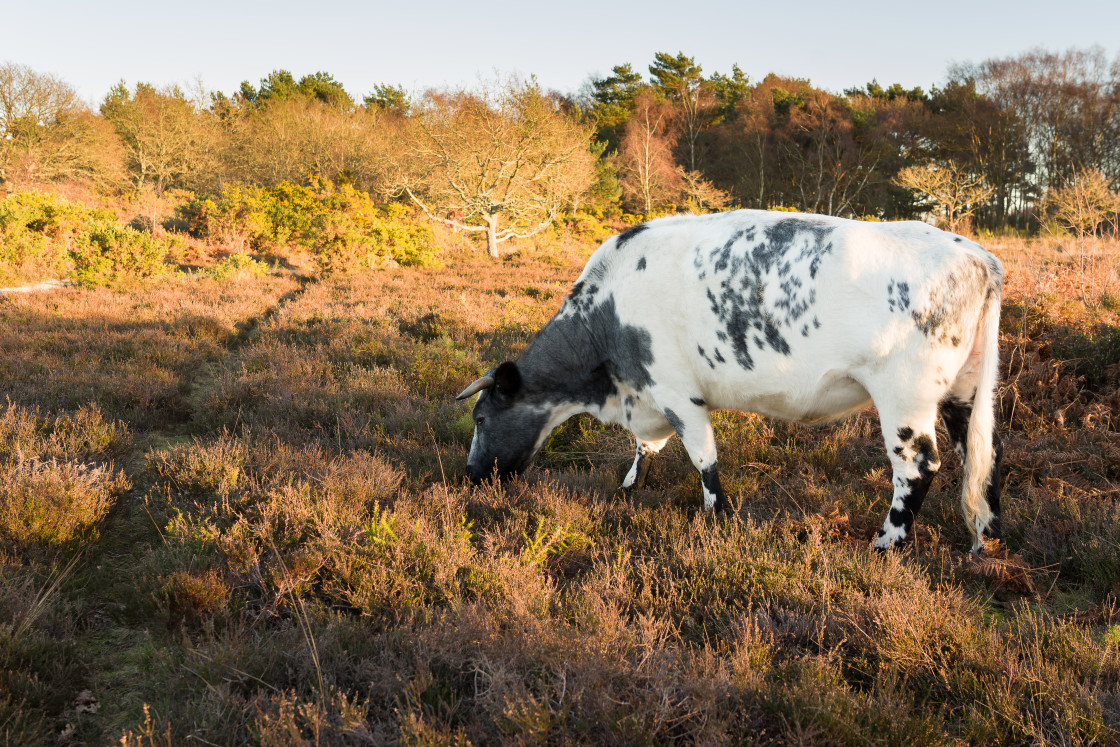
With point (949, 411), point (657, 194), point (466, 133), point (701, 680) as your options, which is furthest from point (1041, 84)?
point (701, 680)

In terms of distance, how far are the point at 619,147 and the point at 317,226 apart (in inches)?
1272

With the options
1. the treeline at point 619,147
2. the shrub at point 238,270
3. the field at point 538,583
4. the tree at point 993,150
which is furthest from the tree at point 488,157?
the tree at point 993,150

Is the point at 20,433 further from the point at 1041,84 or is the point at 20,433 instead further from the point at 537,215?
the point at 1041,84

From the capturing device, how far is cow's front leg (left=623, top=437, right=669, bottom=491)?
4746mm

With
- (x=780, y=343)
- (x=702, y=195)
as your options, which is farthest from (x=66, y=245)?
(x=702, y=195)

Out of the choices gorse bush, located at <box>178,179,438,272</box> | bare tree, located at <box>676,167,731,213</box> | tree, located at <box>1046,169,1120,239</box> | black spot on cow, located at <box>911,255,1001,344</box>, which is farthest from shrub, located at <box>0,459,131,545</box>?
bare tree, located at <box>676,167,731,213</box>

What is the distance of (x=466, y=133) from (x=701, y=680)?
81.7 ft

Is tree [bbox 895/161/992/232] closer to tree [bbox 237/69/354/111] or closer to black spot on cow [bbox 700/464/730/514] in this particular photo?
black spot on cow [bbox 700/464/730/514]

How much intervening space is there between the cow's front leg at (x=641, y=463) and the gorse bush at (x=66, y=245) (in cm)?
1415

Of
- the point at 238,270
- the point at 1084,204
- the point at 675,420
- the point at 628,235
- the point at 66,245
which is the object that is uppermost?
A: the point at 66,245

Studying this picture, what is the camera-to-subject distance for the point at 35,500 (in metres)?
3.71

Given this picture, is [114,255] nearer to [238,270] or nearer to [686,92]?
[238,270]

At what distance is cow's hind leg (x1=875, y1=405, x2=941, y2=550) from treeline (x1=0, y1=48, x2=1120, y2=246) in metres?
22.8

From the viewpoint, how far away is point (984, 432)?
3.46 metres
